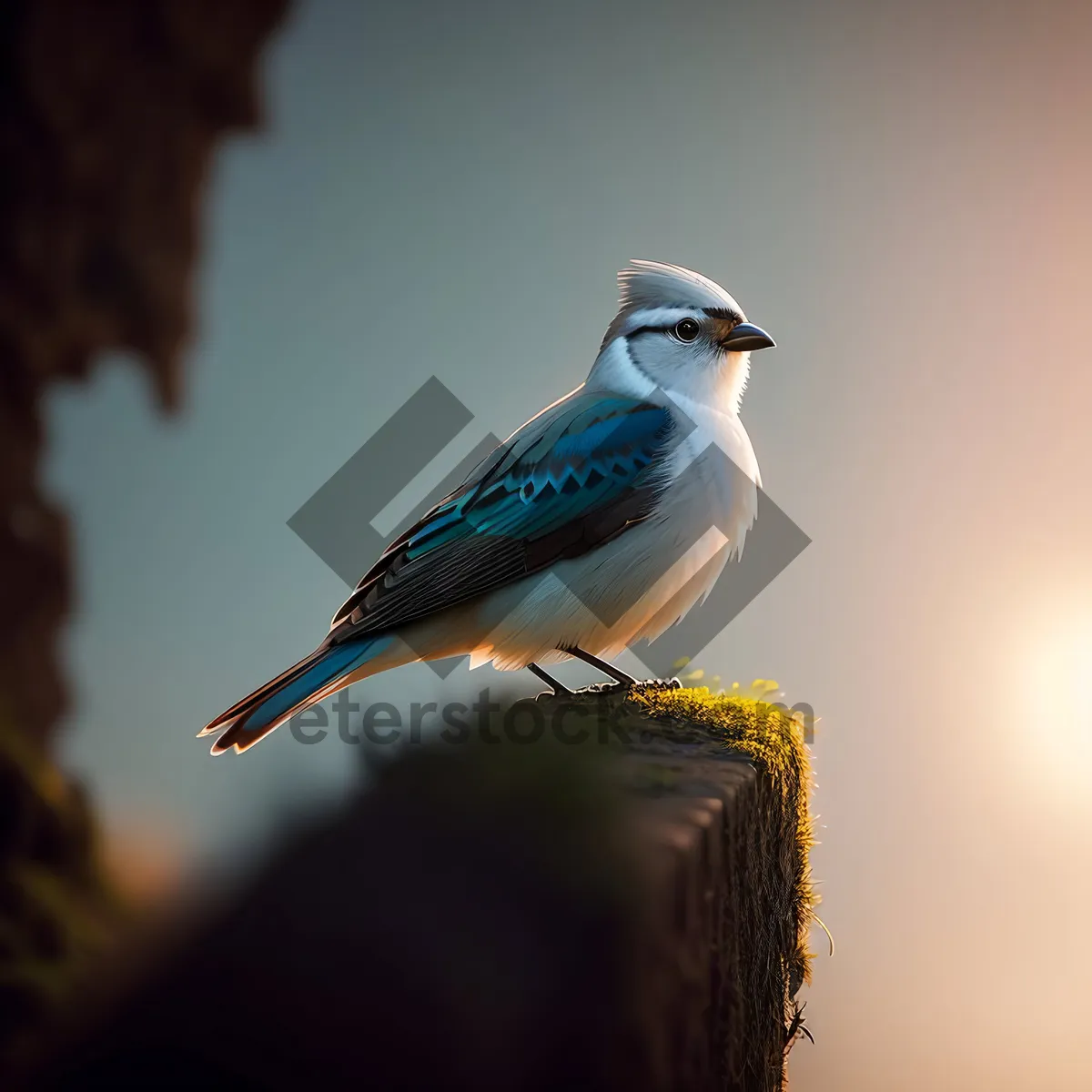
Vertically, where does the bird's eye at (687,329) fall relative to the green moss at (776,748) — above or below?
above

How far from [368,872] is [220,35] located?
6.43m

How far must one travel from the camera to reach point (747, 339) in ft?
13.3

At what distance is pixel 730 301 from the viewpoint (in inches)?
165

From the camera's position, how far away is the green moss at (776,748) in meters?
2.98

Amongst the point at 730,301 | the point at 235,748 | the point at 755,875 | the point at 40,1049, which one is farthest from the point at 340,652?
the point at 730,301

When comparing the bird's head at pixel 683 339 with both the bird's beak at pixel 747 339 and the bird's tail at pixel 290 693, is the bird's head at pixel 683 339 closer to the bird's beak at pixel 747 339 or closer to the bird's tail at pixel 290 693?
the bird's beak at pixel 747 339

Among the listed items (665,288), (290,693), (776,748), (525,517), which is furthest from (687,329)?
(290,693)

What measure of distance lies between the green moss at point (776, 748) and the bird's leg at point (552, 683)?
28 cm

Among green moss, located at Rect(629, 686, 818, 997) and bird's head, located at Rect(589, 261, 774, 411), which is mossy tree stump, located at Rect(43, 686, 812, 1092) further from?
bird's head, located at Rect(589, 261, 774, 411)

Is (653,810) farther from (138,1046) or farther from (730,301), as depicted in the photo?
(730,301)

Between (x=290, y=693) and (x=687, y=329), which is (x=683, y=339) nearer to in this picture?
(x=687, y=329)

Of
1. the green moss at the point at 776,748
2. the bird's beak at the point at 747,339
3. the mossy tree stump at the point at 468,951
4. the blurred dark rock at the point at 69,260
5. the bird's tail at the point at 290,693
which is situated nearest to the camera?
the mossy tree stump at the point at 468,951

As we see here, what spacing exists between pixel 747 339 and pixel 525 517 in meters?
1.38

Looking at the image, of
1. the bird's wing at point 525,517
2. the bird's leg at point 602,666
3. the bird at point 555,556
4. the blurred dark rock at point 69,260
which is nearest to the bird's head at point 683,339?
the bird at point 555,556
